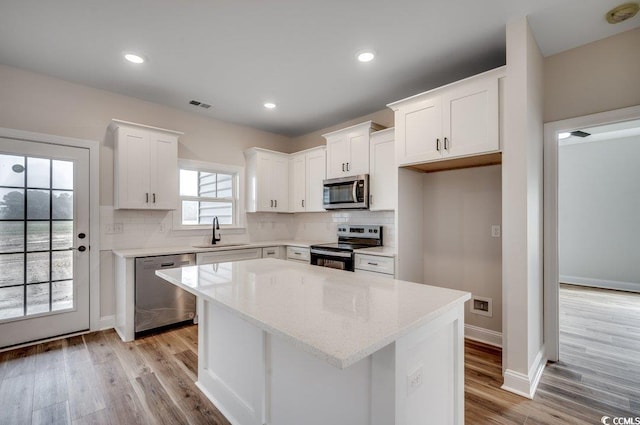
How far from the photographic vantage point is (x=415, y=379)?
112cm

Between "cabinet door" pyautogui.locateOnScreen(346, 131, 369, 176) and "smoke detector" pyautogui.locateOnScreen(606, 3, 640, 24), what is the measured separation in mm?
2153

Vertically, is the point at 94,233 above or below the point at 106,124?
below

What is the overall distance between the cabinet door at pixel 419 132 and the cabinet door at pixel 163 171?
2.64 meters

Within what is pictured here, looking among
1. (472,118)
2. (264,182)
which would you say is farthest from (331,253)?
(472,118)

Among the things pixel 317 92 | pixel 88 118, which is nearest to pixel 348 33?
pixel 317 92

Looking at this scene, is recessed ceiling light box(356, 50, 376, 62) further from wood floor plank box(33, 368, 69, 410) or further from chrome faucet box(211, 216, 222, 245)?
wood floor plank box(33, 368, 69, 410)

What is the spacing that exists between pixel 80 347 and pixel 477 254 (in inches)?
159

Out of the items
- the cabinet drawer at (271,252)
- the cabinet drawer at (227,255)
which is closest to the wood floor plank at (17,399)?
the cabinet drawer at (227,255)

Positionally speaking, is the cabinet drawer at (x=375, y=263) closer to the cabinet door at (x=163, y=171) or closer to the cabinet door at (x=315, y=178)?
the cabinet door at (x=315, y=178)

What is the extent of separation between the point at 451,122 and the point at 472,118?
0.58ft

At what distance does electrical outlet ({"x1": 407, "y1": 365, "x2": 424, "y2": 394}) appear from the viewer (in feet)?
3.57

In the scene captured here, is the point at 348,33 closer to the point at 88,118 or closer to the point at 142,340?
the point at 88,118

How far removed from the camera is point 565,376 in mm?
2369

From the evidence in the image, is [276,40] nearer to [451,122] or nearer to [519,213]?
[451,122]
